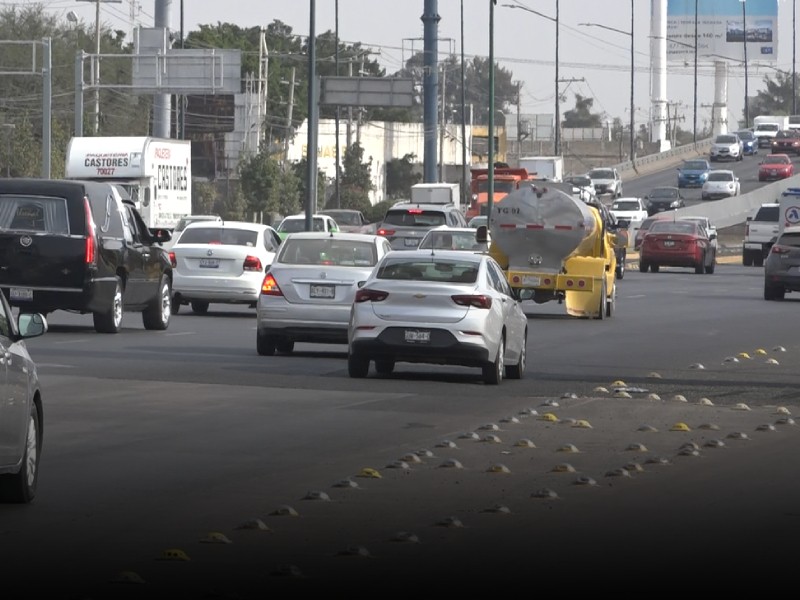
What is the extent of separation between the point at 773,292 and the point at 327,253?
19.0 m

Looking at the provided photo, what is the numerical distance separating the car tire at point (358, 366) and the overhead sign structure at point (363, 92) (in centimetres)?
5168

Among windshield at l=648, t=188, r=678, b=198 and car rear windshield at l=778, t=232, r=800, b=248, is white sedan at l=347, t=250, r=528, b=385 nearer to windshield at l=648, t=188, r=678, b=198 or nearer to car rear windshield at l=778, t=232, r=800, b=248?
car rear windshield at l=778, t=232, r=800, b=248

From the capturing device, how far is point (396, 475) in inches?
503

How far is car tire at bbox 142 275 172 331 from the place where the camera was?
27391 mm

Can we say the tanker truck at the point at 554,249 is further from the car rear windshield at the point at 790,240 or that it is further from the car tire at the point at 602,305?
the car rear windshield at the point at 790,240

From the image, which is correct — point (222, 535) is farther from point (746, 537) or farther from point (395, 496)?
point (746, 537)

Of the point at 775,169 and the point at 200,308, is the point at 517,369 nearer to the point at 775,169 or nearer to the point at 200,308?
the point at 200,308

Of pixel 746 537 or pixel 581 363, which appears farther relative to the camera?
pixel 581 363

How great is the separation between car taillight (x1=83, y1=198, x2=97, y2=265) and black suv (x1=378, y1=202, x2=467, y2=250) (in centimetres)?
2140

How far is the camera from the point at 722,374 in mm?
22156

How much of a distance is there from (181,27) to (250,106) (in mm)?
23406

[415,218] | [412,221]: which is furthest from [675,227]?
[412,221]

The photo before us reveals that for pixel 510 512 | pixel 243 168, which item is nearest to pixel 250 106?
pixel 243 168

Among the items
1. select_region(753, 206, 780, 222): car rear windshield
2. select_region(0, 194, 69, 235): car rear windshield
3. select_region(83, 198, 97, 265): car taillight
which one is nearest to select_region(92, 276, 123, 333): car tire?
select_region(83, 198, 97, 265): car taillight
